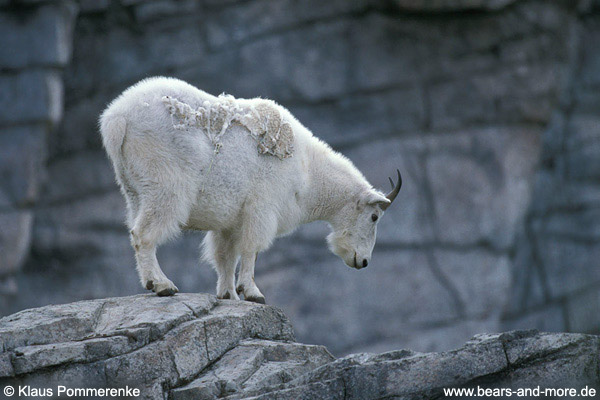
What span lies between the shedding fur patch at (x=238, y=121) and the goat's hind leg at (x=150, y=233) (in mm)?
754

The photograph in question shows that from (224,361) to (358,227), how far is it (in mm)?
2451

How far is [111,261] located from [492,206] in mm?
6958

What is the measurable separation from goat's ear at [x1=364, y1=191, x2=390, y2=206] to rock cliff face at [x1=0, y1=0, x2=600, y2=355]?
6202mm

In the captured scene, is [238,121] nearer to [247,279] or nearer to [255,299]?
[247,279]

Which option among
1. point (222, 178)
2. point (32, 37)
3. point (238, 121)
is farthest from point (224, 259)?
point (32, 37)

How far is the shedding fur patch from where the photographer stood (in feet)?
22.5

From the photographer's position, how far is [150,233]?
261 inches

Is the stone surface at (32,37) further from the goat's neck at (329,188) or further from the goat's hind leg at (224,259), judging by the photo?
the goat's neck at (329,188)

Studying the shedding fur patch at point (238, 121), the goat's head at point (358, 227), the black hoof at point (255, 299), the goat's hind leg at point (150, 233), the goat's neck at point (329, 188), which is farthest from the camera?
the goat's head at point (358, 227)

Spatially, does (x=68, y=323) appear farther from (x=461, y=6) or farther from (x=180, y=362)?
(x=461, y=6)

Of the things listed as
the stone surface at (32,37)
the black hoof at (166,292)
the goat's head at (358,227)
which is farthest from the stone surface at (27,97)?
the black hoof at (166,292)

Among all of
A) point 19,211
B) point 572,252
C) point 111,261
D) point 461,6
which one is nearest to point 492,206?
point 572,252

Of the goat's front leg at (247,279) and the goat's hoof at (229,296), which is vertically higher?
the goat's front leg at (247,279)

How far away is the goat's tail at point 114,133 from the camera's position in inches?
263
